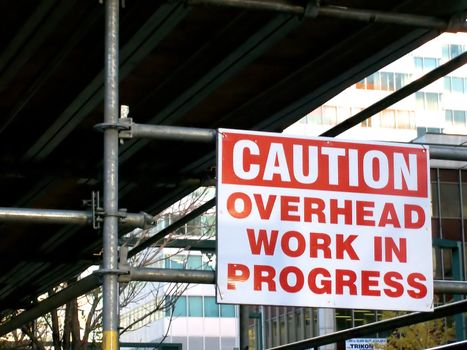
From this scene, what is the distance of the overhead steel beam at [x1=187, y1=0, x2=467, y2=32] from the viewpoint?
6297mm

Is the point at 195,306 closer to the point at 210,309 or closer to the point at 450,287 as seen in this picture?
the point at 210,309

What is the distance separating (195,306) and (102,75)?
65496mm

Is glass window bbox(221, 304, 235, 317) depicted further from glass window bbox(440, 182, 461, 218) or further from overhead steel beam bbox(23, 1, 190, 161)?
overhead steel beam bbox(23, 1, 190, 161)

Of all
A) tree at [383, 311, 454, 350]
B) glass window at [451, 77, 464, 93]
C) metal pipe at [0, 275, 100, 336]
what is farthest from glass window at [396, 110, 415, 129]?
metal pipe at [0, 275, 100, 336]

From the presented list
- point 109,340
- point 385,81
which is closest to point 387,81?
point 385,81

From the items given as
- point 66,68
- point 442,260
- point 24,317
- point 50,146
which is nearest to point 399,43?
point 66,68

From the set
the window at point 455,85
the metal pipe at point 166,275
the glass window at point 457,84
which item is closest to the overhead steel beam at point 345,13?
the metal pipe at point 166,275

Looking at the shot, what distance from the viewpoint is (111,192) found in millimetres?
5734

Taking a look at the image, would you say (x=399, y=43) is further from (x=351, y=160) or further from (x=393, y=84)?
(x=393, y=84)

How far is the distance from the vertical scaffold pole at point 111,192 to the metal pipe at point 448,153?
6.89ft

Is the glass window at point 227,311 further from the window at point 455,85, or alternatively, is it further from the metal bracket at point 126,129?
the metal bracket at point 126,129

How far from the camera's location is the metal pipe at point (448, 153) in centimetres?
670

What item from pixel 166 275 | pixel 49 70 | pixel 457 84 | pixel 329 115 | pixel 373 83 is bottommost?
pixel 166 275

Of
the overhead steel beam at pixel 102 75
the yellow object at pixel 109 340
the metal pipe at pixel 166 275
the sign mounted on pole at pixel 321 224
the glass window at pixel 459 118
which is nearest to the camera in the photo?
the yellow object at pixel 109 340
